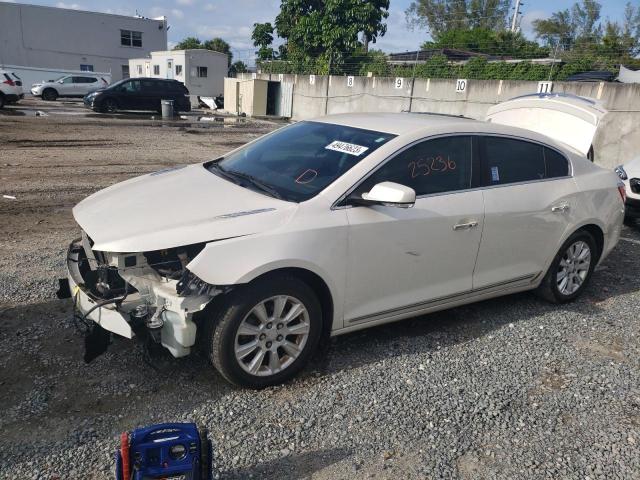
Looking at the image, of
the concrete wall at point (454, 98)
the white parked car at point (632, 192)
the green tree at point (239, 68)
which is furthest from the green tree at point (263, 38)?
the white parked car at point (632, 192)

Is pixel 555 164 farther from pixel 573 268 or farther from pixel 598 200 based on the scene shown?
pixel 573 268

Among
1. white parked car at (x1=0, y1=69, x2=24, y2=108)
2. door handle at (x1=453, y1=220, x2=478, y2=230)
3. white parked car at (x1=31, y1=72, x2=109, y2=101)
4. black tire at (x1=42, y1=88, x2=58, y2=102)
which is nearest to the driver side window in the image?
door handle at (x1=453, y1=220, x2=478, y2=230)

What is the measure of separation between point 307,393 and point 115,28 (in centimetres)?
5001

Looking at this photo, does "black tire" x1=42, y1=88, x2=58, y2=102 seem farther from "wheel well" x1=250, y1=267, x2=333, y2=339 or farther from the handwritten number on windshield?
"wheel well" x1=250, y1=267, x2=333, y2=339

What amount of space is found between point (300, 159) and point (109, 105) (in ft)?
72.8

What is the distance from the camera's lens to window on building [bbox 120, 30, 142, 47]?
46.6 m

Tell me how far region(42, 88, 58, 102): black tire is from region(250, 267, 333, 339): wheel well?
1252 inches

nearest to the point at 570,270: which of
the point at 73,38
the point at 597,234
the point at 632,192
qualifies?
the point at 597,234

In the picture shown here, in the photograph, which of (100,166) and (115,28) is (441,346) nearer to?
(100,166)

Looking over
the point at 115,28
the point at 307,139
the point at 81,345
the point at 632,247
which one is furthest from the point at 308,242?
the point at 115,28

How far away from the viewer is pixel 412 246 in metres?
3.62

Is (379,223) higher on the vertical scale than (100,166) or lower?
higher

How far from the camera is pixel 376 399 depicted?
10.9ft

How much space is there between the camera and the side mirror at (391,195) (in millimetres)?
3191
